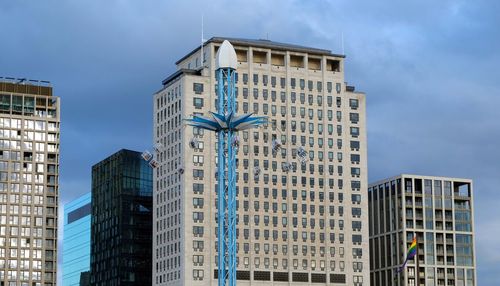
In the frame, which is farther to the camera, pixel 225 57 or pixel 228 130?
pixel 225 57

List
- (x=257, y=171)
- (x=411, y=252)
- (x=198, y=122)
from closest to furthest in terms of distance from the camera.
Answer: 1. (x=198, y=122)
2. (x=411, y=252)
3. (x=257, y=171)

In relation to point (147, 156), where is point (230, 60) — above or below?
above

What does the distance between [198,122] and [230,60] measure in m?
12.9

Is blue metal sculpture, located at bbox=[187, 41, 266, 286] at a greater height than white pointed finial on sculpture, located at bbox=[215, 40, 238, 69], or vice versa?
white pointed finial on sculpture, located at bbox=[215, 40, 238, 69]

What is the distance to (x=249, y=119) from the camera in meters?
168

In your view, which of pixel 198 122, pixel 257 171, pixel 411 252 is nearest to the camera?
pixel 198 122

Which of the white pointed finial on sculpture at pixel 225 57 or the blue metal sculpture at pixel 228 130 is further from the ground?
the white pointed finial on sculpture at pixel 225 57

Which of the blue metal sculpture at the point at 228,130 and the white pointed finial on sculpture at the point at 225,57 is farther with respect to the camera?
the white pointed finial on sculpture at the point at 225,57

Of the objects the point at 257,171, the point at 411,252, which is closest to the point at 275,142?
the point at 257,171

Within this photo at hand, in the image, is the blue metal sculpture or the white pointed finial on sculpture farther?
the white pointed finial on sculpture

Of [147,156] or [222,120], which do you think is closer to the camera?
[222,120]

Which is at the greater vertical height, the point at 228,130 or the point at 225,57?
the point at 225,57

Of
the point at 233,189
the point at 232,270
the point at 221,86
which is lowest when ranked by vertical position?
the point at 232,270

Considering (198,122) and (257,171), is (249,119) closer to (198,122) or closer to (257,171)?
(198,122)
